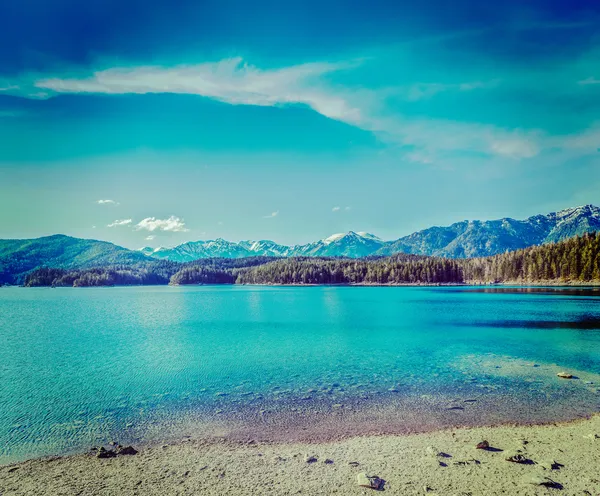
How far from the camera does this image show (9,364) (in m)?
31.8

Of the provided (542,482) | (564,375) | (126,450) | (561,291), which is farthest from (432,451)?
(561,291)

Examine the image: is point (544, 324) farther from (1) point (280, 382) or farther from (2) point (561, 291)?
(2) point (561, 291)

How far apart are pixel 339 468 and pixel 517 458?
679cm

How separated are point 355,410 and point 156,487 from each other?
10935mm

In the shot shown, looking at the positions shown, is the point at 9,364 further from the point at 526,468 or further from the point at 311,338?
the point at 526,468

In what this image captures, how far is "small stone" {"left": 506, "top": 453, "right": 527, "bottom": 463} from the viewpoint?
1360cm

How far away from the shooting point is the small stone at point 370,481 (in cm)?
1207

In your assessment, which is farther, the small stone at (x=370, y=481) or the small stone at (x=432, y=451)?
the small stone at (x=432, y=451)

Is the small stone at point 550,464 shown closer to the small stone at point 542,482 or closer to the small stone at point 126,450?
the small stone at point 542,482

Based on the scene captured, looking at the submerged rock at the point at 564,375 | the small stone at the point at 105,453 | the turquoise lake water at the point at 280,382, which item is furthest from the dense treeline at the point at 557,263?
the small stone at the point at 105,453

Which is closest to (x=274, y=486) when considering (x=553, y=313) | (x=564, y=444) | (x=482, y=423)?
(x=482, y=423)

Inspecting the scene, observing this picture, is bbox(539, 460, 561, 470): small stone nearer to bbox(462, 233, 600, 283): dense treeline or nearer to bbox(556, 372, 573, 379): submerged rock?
bbox(556, 372, 573, 379): submerged rock

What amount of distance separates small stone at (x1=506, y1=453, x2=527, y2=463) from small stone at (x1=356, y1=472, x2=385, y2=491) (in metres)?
5.28

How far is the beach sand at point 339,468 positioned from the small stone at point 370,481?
0.20 m
